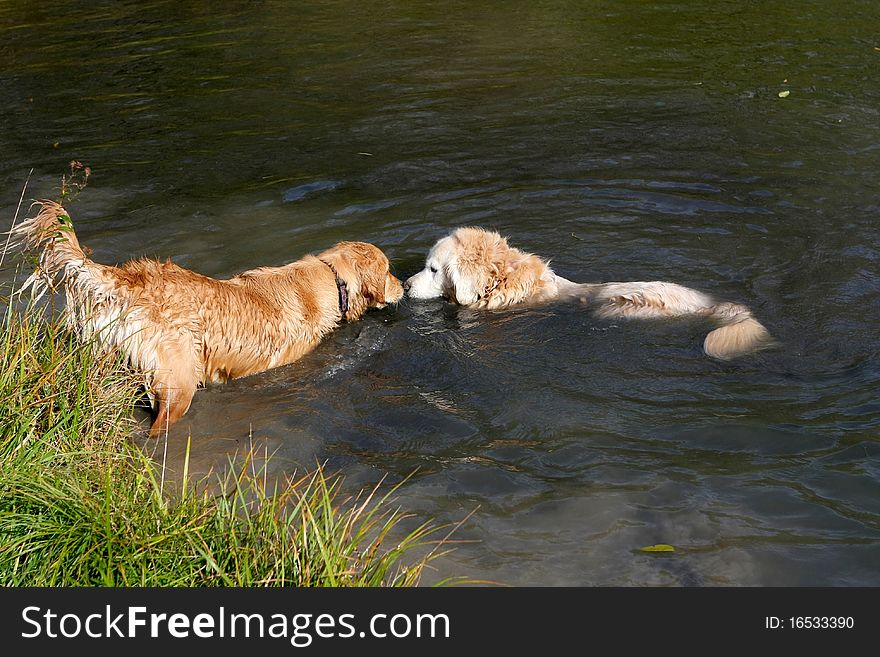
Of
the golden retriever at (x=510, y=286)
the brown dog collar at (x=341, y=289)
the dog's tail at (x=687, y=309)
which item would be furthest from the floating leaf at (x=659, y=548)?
the brown dog collar at (x=341, y=289)

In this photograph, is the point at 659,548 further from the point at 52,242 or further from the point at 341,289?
the point at 52,242

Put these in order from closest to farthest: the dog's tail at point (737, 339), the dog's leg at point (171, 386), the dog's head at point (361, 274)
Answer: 1. the dog's leg at point (171, 386)
2. the dog's tail at point (737, 339)
3. the dog's head at point (361, 274)

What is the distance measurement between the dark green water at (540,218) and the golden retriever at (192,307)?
23 centimetres

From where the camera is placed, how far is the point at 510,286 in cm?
791

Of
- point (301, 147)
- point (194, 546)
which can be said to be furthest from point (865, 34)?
point (194, 546)

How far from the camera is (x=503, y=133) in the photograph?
11.6 m

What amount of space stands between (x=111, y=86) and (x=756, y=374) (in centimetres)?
1120

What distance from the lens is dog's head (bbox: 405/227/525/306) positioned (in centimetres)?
788

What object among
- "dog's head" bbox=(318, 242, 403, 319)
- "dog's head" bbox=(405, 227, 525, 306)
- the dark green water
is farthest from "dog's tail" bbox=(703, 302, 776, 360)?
"dog's head" bbox=(318, 242, 403, 319)

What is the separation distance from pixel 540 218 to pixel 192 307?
14.4 feet

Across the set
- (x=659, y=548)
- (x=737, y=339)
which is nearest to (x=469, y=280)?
(x=737, y=339)

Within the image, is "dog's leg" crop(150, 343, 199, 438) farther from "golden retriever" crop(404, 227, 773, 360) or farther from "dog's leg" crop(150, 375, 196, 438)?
"golden retriever" crop(404, 227, 773, 360)

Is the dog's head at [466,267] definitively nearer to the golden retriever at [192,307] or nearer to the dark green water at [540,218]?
the dark green water at [540,218]

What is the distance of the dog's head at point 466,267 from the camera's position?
788 cm
